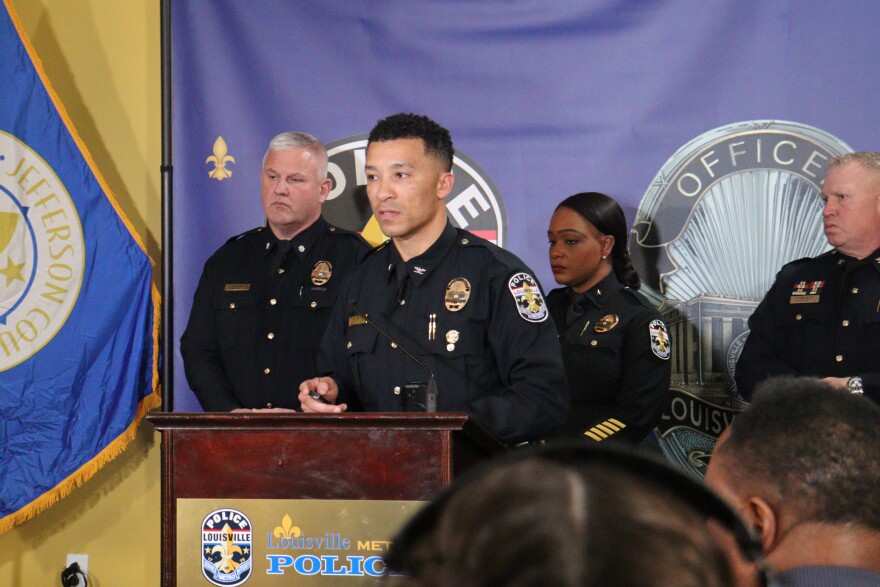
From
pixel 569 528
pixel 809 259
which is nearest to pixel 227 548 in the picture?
pixel 569 528

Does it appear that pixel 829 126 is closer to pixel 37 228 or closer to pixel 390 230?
pixel 390 230

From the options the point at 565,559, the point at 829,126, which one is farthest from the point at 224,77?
the point at 565,559

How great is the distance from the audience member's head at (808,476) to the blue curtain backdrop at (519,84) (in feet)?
8.66

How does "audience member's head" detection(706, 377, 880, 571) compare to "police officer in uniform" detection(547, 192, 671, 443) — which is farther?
"police officer in uniform" detection(547, 192, 671, 443)

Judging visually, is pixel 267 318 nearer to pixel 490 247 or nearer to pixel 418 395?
pixel 490 247

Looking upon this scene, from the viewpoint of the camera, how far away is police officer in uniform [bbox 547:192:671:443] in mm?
3547

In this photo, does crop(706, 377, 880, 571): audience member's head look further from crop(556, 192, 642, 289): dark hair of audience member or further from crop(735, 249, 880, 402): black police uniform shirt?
crop(556, 192, 642, 289): dark hair of audience member

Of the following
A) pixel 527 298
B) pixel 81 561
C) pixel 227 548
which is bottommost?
pixel 81 561

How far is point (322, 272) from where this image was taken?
383 centimetres

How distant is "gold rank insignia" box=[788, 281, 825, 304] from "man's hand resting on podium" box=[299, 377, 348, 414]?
5.85 feet

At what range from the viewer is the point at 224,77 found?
166 inches

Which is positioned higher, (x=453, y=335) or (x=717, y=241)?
(x=717, y=241)

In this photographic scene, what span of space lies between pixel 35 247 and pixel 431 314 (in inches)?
80.0

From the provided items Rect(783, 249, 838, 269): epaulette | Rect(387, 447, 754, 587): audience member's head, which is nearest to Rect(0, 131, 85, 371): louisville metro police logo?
Rect(783, 249, 838, 269): epaulette
